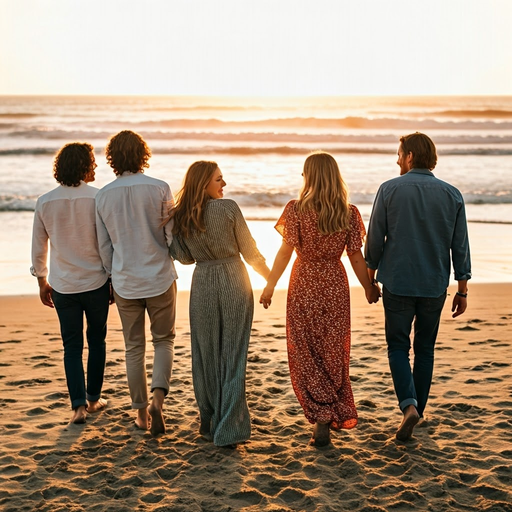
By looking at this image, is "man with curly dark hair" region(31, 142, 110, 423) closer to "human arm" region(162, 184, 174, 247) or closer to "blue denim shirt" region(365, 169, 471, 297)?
"human arm" region(162, 184, 174, 247)

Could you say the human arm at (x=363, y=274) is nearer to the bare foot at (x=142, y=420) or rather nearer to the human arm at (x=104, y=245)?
the human arm at (x=104, y=245)

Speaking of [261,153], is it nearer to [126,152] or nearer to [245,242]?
[126,152]

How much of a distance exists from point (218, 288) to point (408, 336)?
1100mm

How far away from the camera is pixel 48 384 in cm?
505

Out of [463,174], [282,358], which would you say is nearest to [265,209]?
[463,174]

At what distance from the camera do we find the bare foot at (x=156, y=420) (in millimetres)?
4066

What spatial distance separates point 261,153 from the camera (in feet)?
79.4

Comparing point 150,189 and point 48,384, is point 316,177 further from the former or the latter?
point 48,384

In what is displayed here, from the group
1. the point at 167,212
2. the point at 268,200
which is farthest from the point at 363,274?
the point at 268,200

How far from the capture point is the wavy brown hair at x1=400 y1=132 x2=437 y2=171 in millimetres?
3914

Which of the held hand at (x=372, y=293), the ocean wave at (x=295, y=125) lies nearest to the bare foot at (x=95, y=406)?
the held hand at (x=372, y=293)

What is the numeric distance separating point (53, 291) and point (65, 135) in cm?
2675

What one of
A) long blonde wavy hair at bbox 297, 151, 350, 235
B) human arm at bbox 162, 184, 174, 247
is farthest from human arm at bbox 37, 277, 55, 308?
long blonde wavy hair at bbox 297, 151, 350, 235

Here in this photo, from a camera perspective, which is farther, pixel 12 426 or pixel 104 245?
pixel 12 426
